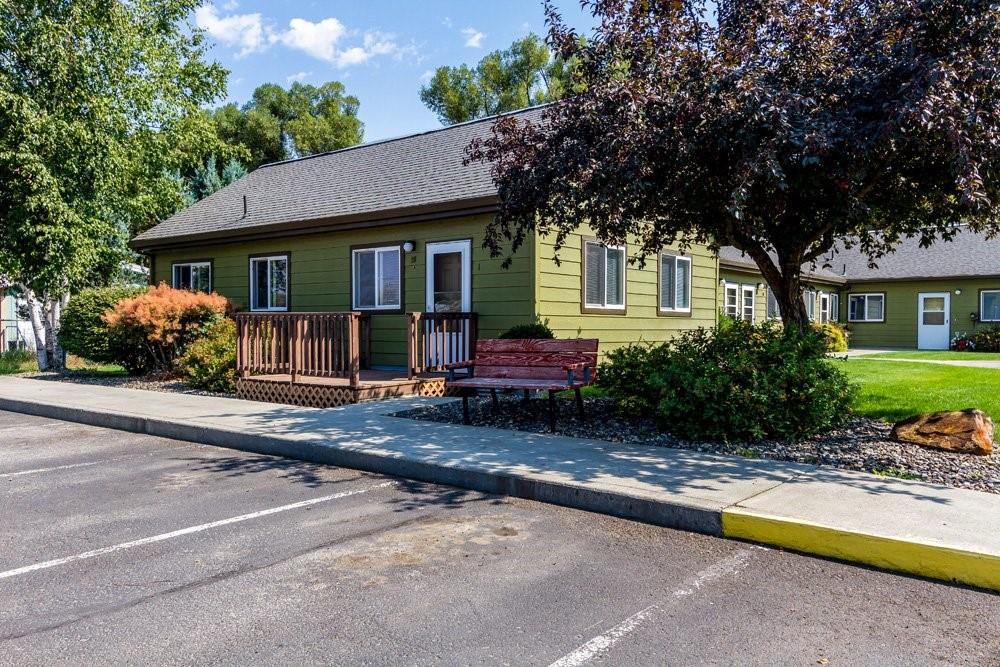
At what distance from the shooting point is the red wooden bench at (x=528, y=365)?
8.69 metres

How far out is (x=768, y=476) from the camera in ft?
19.7

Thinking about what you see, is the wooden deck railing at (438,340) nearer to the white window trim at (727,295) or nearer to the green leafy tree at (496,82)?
the white window trim at (727,295)

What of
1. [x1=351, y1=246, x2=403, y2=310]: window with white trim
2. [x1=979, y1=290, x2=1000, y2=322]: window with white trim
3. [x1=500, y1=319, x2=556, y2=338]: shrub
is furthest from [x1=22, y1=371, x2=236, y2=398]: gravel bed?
[x1=979, y1=290, x2=1000, y2=322]: window with white trim

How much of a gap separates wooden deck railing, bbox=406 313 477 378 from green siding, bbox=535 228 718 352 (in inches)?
51.7

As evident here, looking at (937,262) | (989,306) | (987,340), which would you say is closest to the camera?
(987,340)

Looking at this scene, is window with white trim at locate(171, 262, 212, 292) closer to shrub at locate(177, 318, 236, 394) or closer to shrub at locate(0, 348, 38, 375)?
shrub at locate(0, 348, 38, 375)

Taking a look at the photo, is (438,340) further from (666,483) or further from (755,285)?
(755,285)

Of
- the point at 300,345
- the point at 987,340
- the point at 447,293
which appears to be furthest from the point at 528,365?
the point at 987,340

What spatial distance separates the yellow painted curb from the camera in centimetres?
412

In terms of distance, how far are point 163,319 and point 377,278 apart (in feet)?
12.6

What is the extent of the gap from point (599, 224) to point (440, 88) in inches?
1588

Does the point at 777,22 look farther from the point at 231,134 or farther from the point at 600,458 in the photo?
the point at 231,134

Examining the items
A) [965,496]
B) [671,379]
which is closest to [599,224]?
[671,379]

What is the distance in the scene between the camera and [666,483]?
5.75 m
